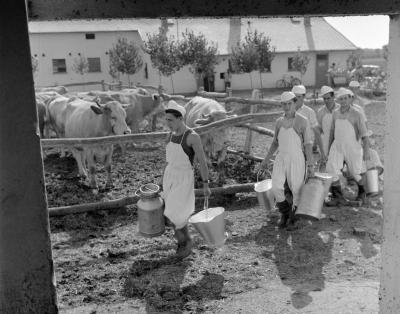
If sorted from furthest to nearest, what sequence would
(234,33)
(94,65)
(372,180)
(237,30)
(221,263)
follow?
(237,30), (234,33), (94,65), (372,180), (221,263)

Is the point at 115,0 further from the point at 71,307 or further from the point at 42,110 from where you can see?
the point at 42,110

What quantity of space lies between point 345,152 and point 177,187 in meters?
3.12

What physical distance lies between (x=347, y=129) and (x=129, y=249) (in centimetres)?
362

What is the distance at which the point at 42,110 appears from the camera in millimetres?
12938

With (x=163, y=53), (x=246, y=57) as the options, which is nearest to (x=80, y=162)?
(x=163, y=53)

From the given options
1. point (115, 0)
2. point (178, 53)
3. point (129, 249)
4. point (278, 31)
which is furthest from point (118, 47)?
point (115, 0)

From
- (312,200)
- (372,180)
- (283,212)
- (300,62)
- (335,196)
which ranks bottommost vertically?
(335,196)

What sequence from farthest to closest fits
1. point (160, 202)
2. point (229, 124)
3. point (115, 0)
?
point (229, 124), point (160, 202), point (115, 0)

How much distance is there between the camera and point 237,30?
1564 inches

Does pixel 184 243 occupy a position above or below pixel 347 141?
below

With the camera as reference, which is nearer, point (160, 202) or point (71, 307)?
point (71, 307)

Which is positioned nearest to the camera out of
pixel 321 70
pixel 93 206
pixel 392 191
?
pixel 392 191

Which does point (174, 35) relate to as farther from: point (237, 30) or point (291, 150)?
point (291, 150)

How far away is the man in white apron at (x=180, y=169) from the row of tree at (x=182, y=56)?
2736 cm
